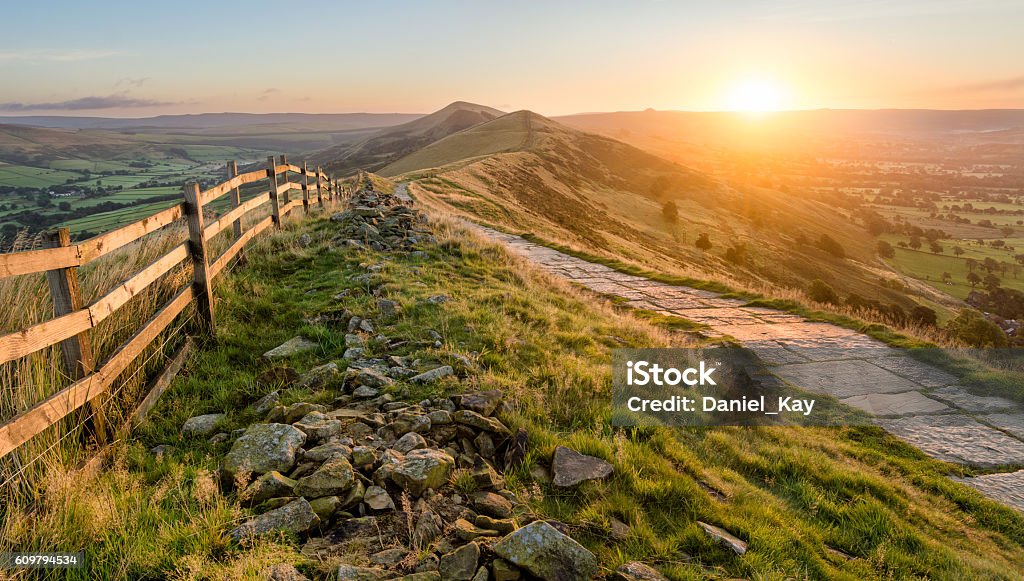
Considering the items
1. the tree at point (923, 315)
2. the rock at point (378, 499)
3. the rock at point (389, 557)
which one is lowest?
the tree at point (923, 315)

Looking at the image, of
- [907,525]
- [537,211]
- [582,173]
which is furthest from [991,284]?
[907,525]

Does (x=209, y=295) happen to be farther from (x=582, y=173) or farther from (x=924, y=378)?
(x=582, y=173)

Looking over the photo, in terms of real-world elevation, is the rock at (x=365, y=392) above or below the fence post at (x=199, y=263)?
below

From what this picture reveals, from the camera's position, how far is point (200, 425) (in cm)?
445

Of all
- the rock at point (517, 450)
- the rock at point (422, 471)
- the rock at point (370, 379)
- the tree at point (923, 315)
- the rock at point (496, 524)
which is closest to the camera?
the rock at point (496, 524)

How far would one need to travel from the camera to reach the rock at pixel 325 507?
3.25 metres

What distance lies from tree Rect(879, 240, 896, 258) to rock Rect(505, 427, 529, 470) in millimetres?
104715

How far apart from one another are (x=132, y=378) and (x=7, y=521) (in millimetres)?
2123

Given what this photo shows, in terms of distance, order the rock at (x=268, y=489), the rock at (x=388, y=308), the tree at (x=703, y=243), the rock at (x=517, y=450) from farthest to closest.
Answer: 1. the tree at (x=703, y=243)
2. the rock at (x=388, y=308)
3. the rock at (x=517, y=450)
4. the rock at (x=268, y=489)

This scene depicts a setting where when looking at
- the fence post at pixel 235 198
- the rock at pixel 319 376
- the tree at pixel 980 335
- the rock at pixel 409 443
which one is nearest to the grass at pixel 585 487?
the rock at pixel 319 376

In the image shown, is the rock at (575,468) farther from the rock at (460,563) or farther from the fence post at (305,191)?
the fence post at (305,191)

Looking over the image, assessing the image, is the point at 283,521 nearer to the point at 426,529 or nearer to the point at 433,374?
the point at 426,529

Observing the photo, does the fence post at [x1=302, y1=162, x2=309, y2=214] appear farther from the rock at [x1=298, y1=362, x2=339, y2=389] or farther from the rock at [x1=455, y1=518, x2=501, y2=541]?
the rock at [x1=455, y1=518, x2=501, y2=541]

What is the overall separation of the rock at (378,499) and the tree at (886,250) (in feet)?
348
